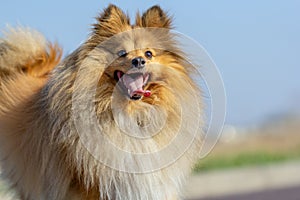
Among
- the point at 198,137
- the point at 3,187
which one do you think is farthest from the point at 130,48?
the point at 3,187

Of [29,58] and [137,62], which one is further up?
[29,58]

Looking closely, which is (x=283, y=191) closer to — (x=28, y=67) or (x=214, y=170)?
(x=214, y=170)

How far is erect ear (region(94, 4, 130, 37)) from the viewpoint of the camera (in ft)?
24.8

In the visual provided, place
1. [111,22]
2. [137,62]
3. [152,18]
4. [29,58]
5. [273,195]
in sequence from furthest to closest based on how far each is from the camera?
[273,195], [29,58], [152,18], [111,22], [137,62]

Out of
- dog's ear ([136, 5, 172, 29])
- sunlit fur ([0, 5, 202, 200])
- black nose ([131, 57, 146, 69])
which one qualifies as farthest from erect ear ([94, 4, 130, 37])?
black nose ([131, 57, 146, 69])

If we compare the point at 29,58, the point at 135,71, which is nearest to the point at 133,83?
the point at 135,71

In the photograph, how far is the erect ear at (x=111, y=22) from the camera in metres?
7.57

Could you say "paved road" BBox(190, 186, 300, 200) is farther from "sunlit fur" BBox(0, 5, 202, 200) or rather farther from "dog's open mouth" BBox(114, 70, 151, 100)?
"dog's open mouth" BBox(114, 70, 151, 100)

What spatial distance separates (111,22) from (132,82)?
2.31ft

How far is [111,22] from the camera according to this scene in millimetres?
7566

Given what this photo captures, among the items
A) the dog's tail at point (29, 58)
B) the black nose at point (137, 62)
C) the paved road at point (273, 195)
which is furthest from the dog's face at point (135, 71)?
the paved road at point (273, 195)

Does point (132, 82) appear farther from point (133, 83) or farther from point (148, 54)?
point (148, 54)

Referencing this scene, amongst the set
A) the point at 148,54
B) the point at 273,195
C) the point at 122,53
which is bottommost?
the point at 122,53

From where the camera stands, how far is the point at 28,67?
30.1ft
